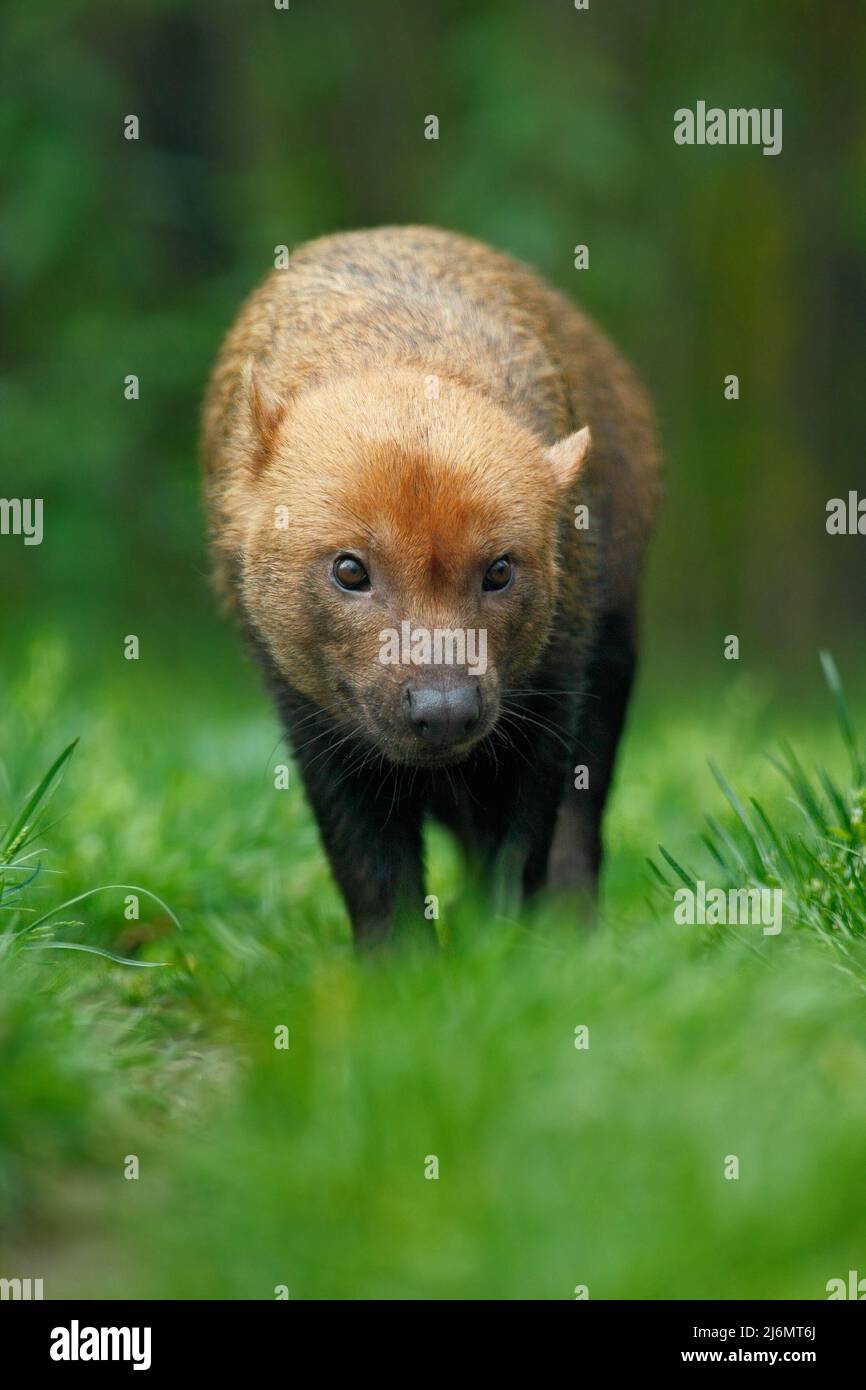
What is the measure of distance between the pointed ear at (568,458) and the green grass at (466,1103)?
1.12 m

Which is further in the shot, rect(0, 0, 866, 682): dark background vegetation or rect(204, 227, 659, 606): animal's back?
rect(0, 0, 866, 682): dark background vegetation

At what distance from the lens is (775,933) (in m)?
4.83

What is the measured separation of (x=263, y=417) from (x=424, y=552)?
0.81 meters

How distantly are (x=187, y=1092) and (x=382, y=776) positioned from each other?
139 cm

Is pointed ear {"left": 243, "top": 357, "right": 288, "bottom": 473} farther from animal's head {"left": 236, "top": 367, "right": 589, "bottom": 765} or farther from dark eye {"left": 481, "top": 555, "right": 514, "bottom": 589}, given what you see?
dark eye {"left": 481, "top": 555, "right": 514, "bottom": 589}

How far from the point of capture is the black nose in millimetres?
4570

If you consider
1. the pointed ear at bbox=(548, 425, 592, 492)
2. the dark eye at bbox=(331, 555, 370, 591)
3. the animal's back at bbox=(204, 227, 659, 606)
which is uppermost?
the animal's back at bbox=(204, 227, 659, 606)

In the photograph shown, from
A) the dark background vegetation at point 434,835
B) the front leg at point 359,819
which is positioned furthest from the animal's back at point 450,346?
the dark background vegetation at point 434,835

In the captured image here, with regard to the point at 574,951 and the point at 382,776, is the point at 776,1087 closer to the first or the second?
the point at 574,951

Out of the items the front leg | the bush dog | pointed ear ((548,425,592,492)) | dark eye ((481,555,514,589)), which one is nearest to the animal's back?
the bush dog

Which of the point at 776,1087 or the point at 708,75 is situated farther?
the point at 708,75

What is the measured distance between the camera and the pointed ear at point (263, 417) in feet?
17.3

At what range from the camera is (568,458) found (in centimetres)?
536
